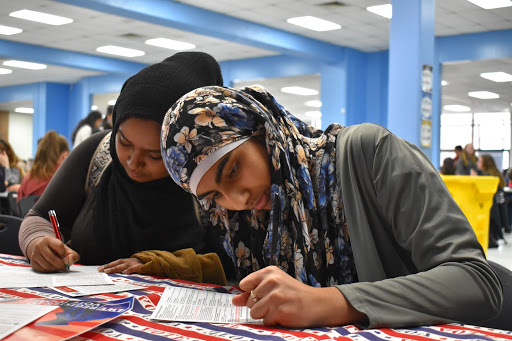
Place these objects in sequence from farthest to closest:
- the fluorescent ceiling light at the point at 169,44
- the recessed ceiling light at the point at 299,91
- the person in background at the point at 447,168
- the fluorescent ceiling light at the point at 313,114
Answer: the fluorescent ceiling light at the point at 313,114 → the recessed ceiling light at the point at 299,91 → the fluorescent ceiling light at the point at 169,44 → the person in background at the point at 447,168

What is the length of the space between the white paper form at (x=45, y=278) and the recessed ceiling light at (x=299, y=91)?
43.0 ft

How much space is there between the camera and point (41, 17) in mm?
9062

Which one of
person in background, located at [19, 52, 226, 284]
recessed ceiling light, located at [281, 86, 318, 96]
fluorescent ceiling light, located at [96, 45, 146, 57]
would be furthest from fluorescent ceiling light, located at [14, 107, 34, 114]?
person in background, located at [19, 52, 226, 284]

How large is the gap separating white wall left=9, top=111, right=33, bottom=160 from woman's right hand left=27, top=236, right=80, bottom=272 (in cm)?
2048

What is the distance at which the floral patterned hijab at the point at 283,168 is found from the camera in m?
1.16

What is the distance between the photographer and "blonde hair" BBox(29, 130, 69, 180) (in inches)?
197

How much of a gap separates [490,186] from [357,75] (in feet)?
21.4

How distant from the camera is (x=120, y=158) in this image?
1.55 meters

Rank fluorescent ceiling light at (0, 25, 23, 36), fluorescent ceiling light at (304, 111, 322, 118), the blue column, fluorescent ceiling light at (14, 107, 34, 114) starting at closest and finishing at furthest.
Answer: the blue column, fluorescent ceiling light at (0, 25, 23, 36), fluorescent ceiling light at (304, 111, 322, 118), fluorescent ceiling light at (14, 107, 34, 114)

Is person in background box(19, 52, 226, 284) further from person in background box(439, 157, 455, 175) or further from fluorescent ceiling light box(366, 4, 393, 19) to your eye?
person in background box(439, 157, 455, 175)

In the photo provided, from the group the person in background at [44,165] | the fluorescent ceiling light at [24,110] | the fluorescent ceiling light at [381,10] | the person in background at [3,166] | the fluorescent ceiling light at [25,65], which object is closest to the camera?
the person in background at [44,165]

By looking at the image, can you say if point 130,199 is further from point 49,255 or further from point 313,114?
point 313,114

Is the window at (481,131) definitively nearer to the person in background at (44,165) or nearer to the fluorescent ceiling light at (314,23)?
the fluorescent ceiling light at (314,23)

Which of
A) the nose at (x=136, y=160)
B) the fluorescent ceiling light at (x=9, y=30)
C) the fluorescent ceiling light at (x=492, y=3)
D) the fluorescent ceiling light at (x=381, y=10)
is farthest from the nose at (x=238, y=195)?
the fluorescent ceiling light at (x=9, y=30)
